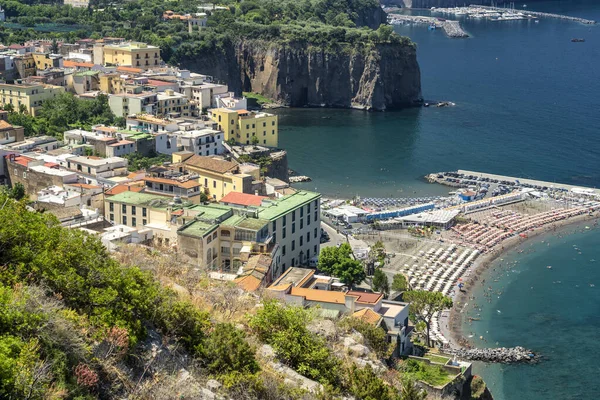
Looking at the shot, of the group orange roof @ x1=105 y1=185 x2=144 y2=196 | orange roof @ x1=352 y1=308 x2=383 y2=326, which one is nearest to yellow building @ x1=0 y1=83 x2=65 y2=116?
orange roof @ x1=105 y1=185 x2=144 y2=196

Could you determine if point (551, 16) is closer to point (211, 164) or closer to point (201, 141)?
point (201, 141)

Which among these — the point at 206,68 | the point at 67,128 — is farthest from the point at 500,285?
the point at 206,68

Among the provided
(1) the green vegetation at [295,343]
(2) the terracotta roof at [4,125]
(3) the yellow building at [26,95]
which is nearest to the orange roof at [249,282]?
(1) the green vegetation at [295,343]

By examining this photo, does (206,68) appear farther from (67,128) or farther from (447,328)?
(447,328)

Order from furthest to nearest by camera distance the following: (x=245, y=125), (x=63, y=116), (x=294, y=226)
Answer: (x=245, y=125) → (x=63, y=116) → (x=294, y=226)

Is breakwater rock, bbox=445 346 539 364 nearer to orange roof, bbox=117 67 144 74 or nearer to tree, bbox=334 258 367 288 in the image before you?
tree, bbox=334 258 367 288

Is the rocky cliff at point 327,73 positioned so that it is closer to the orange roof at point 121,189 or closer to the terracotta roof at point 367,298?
the orange roof at point 121,189

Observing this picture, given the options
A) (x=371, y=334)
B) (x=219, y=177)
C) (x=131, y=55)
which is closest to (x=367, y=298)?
(x=371, y=334)
